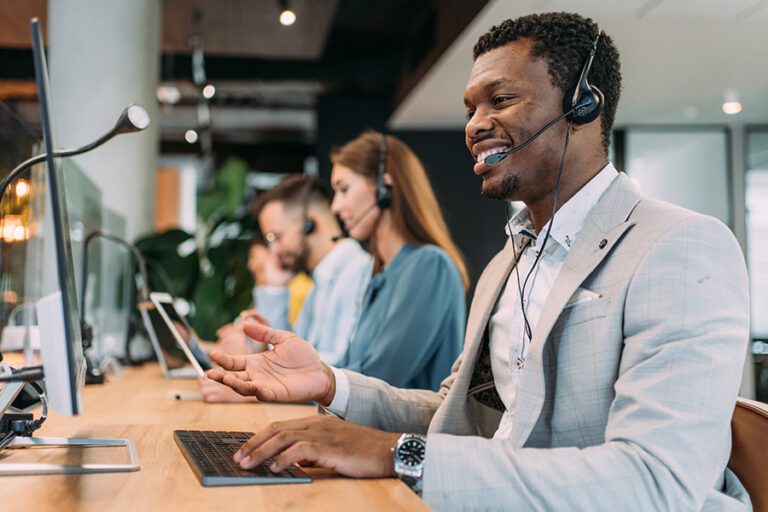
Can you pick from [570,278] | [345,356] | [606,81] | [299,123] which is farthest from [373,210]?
[299,123]

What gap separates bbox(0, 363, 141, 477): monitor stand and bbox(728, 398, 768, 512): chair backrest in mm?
903

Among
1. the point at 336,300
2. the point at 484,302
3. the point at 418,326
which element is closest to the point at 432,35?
the point at 336,300

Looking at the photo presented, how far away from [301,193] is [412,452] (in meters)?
2.87

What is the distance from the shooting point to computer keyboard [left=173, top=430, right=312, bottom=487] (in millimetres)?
1084

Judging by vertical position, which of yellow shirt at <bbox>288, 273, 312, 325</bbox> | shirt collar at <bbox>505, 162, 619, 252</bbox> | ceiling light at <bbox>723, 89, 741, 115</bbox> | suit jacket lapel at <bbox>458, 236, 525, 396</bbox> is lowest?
yellow shirt at <bbox>288, 273, 312, 325</bbox>

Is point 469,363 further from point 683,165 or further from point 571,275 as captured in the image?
point 683,165

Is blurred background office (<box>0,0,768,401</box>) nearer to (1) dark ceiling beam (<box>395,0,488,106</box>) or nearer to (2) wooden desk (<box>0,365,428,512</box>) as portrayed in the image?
(1) dark ceiling beam (<box>395,0,488,106</box>)

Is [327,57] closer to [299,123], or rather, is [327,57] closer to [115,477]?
[299,123]

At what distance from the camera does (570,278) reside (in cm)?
127

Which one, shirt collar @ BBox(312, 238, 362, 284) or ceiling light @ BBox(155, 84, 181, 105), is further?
ceiling light @ BBox(155, 84, 181, 105)

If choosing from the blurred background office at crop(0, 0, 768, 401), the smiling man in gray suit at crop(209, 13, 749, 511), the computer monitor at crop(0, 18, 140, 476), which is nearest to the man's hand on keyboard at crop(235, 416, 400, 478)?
the smiling man in gray suit at crop(209, 13, 749, 511)

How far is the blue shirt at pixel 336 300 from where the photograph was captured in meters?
3.09

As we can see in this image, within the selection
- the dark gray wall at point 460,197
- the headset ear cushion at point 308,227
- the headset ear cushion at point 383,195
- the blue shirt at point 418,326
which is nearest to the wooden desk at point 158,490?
the blue shirt at point 418,326

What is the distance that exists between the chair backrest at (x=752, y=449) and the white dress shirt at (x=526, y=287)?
34 cm
